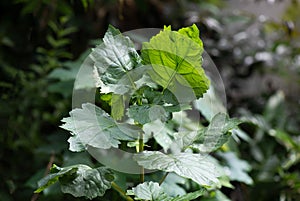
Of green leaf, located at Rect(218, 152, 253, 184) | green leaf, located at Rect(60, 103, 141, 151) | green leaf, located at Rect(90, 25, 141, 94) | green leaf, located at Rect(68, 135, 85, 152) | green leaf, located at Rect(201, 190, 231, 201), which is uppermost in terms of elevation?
green leaf, located at Rect(90, 25, 141, 94)

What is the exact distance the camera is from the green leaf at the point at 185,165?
18.1 inches

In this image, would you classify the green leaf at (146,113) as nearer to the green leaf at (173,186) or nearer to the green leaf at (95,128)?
the green leaf at (95,128)

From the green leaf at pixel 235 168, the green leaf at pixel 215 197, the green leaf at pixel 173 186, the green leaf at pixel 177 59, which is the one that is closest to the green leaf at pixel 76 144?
the green leaf at pixel 177 59

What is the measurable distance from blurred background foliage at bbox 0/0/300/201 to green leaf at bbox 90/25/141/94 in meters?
0.20

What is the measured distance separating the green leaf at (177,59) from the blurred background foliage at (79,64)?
8.3 inches

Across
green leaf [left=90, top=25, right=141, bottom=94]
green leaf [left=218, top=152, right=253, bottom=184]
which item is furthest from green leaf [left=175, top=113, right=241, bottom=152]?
green leaf [left=218, top=152, right=253, bottom=184]

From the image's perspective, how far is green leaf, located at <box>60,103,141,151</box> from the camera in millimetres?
475

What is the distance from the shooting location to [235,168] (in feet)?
2.92

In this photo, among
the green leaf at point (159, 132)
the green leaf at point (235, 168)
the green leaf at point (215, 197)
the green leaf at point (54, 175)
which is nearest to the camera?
the green leaf at point (54, 175)

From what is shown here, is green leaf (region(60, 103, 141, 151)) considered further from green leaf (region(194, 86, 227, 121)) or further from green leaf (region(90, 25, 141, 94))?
green leaf (region(194, 86, 227, 121))

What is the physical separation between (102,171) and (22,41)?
0.87 metres

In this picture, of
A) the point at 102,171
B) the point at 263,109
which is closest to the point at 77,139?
the point at 102,171

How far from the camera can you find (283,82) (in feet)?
5.95

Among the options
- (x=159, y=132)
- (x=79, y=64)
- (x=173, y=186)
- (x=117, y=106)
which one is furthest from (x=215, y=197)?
(x=79, y=64)
